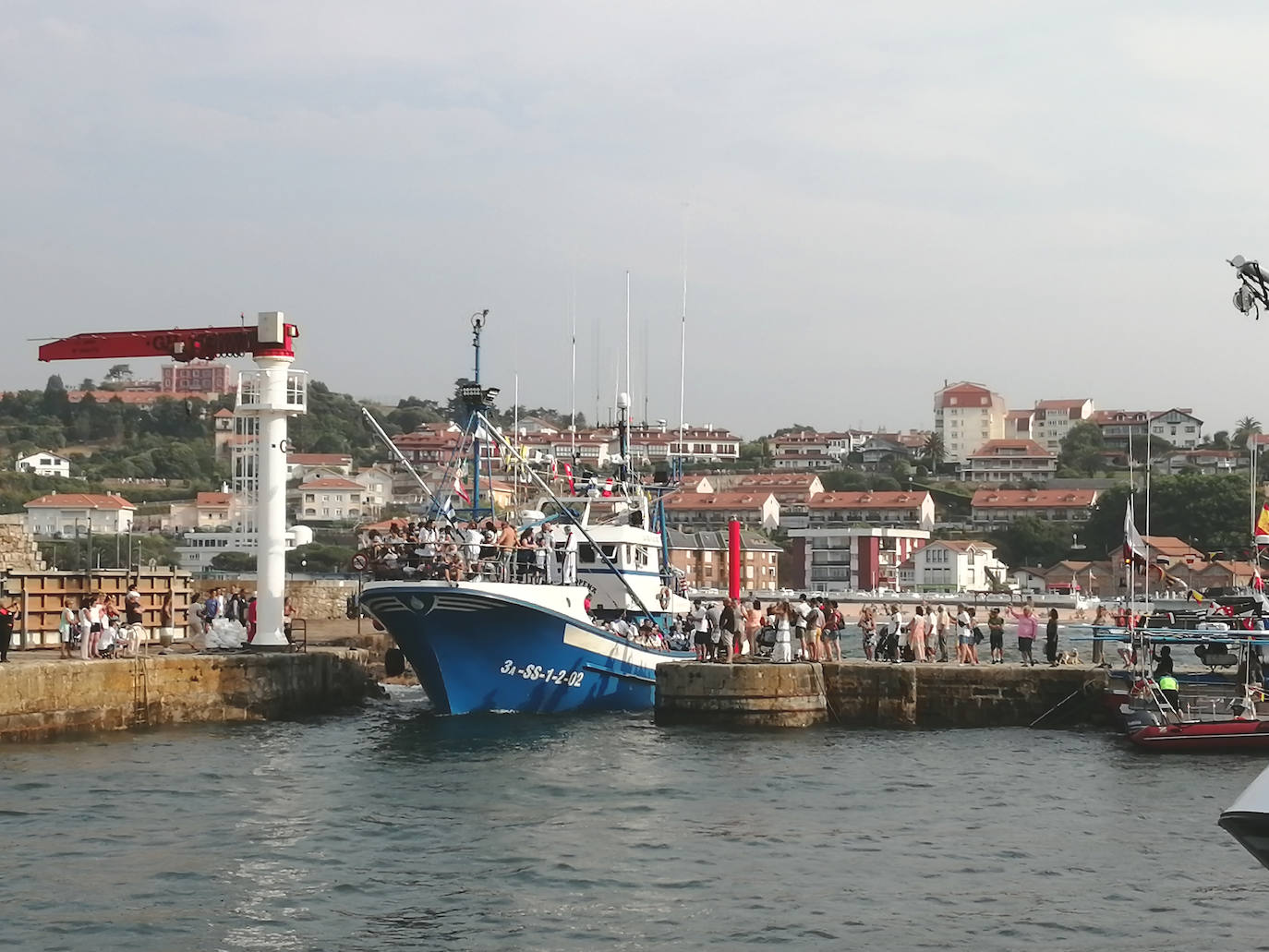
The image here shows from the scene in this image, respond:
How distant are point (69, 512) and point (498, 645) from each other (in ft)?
448

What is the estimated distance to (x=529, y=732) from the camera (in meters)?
30.5

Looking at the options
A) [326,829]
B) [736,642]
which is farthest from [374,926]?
[736,642]

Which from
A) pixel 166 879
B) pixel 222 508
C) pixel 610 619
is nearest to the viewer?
pixel 166 879

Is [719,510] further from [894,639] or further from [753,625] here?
[753,625]

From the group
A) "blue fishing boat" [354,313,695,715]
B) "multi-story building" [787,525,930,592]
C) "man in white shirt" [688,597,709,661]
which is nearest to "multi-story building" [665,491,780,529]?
"multi-story building" [787,525,930,592]

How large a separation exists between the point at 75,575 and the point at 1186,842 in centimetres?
2191

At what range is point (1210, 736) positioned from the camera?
27828mm

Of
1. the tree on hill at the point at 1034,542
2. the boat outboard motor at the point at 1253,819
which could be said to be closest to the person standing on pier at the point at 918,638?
the boat outboard motor at the point at 1253,819

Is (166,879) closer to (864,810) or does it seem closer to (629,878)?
(629,878)

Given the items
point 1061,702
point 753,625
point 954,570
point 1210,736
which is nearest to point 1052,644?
point 1061,702

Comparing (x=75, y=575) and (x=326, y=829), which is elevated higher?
(x=75, y=575)

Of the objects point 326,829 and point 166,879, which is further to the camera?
point 326,829

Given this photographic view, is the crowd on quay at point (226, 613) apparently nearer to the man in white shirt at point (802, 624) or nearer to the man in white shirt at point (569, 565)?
the man in white shirt at point (569, 565)

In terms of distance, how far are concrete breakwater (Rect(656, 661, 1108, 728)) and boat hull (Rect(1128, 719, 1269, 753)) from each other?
4047 millimetres
